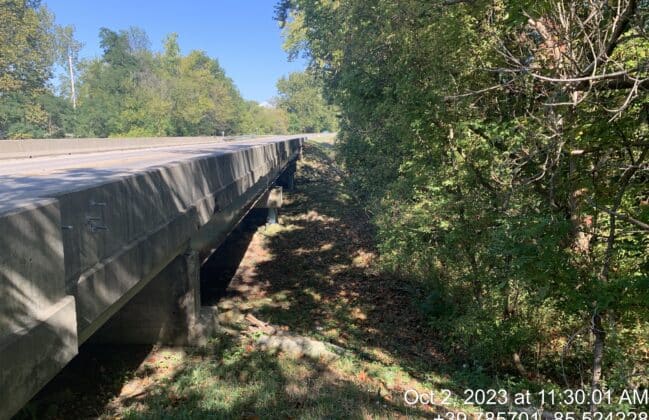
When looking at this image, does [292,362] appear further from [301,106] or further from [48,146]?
[301,106]

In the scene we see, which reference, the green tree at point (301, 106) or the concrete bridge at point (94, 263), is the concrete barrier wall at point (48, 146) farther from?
the green tree at point (301, 106)

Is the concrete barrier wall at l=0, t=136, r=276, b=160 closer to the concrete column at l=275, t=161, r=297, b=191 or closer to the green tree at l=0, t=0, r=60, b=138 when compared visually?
the concrete column at l=275, t=161, r=297, b=191

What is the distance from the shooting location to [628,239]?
19.6ft

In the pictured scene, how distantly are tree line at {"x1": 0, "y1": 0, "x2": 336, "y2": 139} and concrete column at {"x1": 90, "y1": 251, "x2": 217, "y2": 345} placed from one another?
46.4 metres

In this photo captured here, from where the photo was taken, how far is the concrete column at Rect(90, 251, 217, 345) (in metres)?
8.71

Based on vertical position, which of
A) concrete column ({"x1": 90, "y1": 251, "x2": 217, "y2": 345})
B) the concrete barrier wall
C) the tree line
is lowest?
concrete column ({"x1": 90, "y1": 251, "x2": 217, "y2": 345})

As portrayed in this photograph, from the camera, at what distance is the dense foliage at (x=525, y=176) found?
5387mm

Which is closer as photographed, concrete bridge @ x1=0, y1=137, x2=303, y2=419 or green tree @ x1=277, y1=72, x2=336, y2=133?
concrete bridge @ x1=0, y1=137, x2=303, y2=419

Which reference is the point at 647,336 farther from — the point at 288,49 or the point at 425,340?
the point at 288,49

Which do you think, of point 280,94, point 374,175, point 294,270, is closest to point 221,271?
point 294,270

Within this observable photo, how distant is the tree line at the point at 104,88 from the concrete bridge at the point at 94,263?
46.5m

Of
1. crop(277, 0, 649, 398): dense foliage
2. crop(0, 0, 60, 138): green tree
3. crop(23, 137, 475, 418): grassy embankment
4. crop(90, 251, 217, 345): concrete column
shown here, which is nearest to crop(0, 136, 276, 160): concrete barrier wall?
A: crop(23, 137, 475, 418): grassy embankment

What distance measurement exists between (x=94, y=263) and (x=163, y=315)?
454cm

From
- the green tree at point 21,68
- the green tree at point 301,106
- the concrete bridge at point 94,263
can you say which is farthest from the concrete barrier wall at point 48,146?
the green tree at point 301,106
